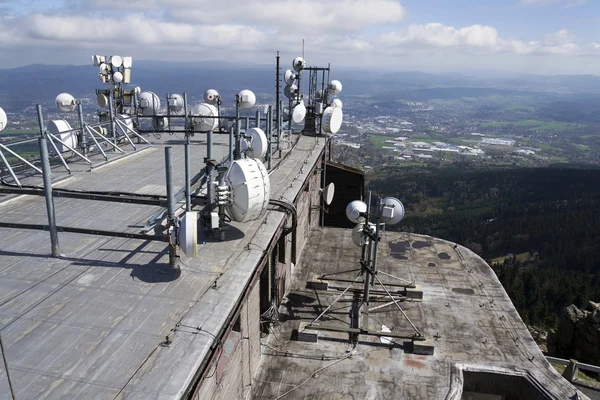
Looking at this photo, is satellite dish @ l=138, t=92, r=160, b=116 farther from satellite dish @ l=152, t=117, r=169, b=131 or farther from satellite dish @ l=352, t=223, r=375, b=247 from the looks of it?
satellite dish @ l=352, t=223, r=375, b=247

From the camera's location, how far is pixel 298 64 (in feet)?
126

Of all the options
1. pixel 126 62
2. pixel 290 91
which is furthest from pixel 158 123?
pixel 290 91

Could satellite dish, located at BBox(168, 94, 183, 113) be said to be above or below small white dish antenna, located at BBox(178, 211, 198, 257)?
above

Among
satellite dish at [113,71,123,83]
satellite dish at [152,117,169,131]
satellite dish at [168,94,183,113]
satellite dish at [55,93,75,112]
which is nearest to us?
satellite dish at [55,93,75,112]

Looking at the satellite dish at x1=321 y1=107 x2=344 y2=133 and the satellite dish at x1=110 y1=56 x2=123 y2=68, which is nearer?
the satellite dish at x1=110 y1=56 x2=123 y2=68

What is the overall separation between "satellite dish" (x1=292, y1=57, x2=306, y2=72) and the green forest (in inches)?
1498

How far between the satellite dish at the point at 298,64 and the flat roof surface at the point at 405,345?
67.4ft

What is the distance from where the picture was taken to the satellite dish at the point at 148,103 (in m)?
36.0

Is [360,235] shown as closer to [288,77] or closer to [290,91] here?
[290,91]

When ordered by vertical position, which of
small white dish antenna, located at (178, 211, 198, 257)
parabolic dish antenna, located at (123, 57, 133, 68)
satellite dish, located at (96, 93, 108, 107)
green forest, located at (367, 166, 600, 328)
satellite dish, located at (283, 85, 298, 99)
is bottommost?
green forest, located at (367, 166, 600, 328)

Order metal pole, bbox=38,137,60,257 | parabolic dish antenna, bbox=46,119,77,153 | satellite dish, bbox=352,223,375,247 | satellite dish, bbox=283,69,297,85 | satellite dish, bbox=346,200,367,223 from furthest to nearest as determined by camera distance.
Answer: satellite dish, bbox=283,69,297,85, parabolic dish antenna, bbox=46,119,77,153, satellite dish, bbox=346,200,367,223, satellite dish, bbox=352,223,375,247, metal pole, bbox=38,137,60,257

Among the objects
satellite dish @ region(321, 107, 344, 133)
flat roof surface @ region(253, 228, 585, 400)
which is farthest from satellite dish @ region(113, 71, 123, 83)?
flat roof surface @ region(253, 228, 585, 400)

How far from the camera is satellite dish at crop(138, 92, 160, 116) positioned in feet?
118

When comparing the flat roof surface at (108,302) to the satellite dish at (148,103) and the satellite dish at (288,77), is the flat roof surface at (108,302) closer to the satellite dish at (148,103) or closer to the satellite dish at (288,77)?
the satellite dish at (148,103)
